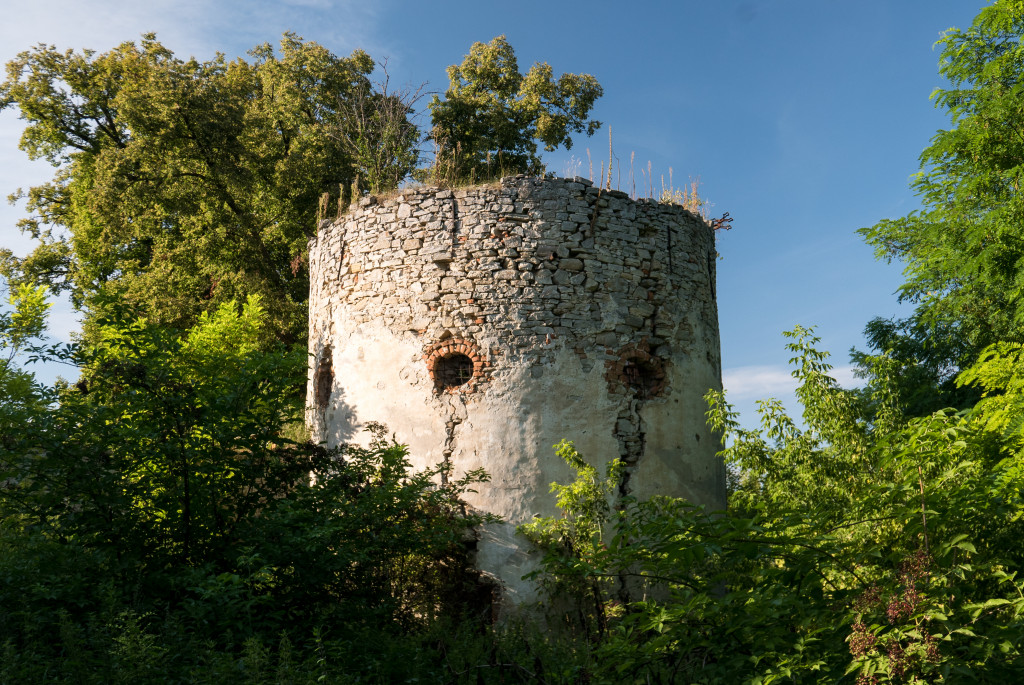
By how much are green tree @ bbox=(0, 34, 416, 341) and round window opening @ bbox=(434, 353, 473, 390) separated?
279 inches

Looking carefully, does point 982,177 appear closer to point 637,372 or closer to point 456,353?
point 637,372

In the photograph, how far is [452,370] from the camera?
8.68 meters

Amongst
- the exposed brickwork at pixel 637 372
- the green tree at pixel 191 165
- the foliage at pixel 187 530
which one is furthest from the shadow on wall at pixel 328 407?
the green tree at pixel 191 165

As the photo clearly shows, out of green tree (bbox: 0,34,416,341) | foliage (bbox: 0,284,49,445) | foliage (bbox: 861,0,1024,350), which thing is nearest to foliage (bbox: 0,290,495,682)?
foliage (bbox: 0,284,49,445)

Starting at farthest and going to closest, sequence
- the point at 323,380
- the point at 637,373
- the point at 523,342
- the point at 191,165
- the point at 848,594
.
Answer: the point at 191,165
the point at 323,380
the point at 637,373
the point at 523,342
the point at 848,594

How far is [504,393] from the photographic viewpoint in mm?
8266

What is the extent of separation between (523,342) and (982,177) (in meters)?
6.04

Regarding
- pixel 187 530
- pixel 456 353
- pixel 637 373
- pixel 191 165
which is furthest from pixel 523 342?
pixel 191 165

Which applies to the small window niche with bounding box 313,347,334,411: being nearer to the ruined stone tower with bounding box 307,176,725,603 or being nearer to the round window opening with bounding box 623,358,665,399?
the ruined stone tower with bounding box 307,176,725,603

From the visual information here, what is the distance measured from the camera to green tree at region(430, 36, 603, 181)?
1748 centimetres

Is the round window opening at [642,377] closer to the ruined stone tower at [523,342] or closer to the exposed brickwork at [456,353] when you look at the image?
the ruined stone tower at [523,342]

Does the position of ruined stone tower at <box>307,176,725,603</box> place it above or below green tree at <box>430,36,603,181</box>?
below

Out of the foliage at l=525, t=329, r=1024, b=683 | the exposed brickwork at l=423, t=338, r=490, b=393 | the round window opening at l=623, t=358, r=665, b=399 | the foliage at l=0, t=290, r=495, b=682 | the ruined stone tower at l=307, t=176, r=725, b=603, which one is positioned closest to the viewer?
the foliage at l=525, t=329, r=1024, b=683

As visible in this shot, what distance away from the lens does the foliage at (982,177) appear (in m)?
9.08
